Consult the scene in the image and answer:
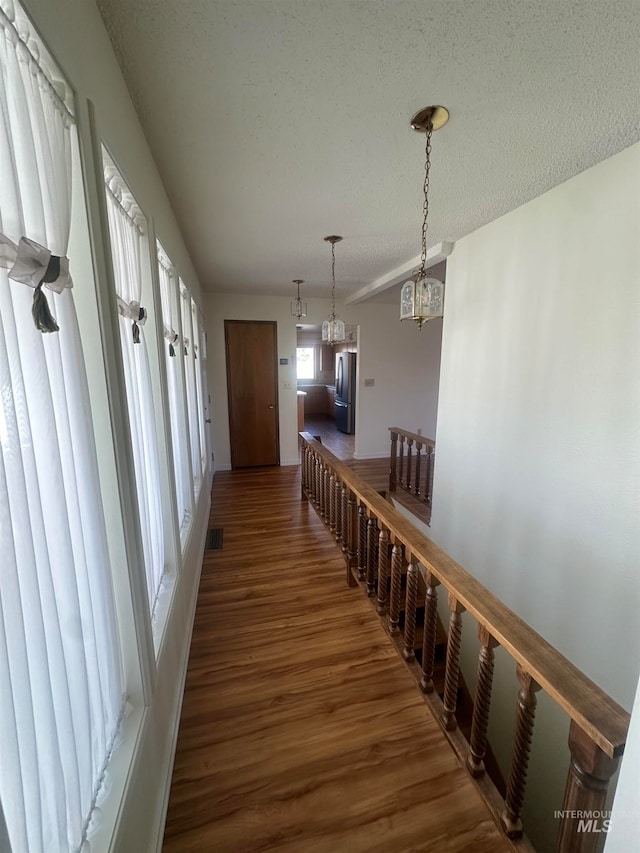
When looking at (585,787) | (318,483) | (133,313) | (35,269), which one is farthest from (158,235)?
(585,787)

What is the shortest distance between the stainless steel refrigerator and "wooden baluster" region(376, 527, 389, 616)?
16.8 ft

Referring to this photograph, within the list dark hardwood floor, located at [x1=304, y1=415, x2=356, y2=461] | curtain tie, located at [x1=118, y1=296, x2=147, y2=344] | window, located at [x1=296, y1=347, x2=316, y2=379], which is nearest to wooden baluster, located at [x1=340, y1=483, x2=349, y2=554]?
curtain tie, located at [x1=118, y1=296, x2=147, y2=344]

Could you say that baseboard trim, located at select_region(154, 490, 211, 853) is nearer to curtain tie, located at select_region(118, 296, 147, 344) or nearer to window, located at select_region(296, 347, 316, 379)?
curtain tie, located at select_region(118, 296, 147, 344)

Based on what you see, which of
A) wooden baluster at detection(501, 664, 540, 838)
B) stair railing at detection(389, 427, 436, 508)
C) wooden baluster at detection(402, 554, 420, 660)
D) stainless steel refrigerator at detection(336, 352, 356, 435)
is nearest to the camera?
wooden baluster at detection(501, 664, 540, 838)

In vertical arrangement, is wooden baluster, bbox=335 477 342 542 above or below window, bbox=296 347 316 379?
below

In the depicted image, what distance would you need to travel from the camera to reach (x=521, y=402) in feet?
7.79

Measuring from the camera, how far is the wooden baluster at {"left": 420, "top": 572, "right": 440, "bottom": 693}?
1.50m

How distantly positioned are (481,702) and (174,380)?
220 centimetres

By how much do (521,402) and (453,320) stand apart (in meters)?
1.11

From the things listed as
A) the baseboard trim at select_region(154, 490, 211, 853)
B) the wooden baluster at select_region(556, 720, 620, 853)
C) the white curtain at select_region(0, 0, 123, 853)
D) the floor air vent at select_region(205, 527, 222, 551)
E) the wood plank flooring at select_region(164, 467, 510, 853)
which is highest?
the white curtain at select_region(0, 0, 123, 853)

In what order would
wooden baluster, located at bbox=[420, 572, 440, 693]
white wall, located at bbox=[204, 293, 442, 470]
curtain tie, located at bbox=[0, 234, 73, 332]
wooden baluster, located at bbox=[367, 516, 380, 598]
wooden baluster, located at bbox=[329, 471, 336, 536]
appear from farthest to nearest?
white wall, located at bbox=[204, 293, 442, 470], wooden baluster, located at bbox=[329, 471, 336, 536], wooden baluster, located at bbox=[367, 516, 380, 598], wooden baluster, located at bbox=[420, 572, 440, 693], curtain tie, located at bbox=[0, 234, 73, 332]

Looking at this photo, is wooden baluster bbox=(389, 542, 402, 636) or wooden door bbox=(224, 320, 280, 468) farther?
wooden door bbox=(224, 320, 280, 468)

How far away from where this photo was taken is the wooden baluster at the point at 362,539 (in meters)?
2.39

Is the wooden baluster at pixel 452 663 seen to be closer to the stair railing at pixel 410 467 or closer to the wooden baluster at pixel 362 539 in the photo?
the wooden baluster at pixel 362 539
